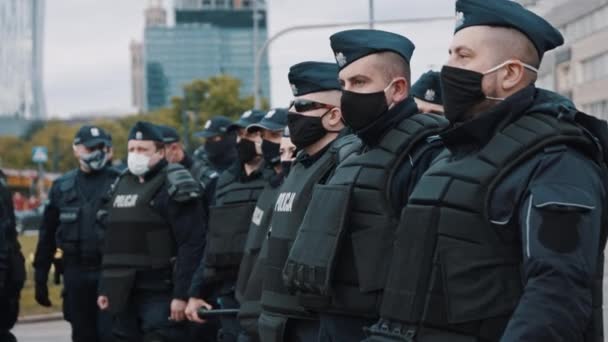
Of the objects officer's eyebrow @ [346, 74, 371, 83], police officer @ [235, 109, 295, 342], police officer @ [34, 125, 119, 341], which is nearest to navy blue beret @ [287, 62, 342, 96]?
police officer @ [235, 109, 295, 342]

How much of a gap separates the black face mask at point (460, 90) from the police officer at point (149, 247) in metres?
6.23

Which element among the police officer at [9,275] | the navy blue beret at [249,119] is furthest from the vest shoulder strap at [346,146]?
the police officer at [9,275]

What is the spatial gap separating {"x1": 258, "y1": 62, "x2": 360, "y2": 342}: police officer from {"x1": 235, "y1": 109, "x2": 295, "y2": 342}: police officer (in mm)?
501

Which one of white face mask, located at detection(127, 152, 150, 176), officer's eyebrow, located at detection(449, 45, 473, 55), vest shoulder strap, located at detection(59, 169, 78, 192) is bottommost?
vest shoulder strap, located at detection(59, 169, 78, 192)

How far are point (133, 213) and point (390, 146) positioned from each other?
18.3 ft

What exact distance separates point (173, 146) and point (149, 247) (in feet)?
6.39

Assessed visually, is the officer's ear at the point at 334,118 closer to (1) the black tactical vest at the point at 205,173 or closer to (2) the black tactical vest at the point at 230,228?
(2) the black tactical vest at the point at 230,228

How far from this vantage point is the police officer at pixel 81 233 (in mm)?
12297

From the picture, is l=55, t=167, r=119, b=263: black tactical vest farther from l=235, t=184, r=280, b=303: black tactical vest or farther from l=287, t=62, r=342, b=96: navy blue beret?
l=287, t=62, r=342, b=96: navy blue beret

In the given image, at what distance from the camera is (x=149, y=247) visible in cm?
1088

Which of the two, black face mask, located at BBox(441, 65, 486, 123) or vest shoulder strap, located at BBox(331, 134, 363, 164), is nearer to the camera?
black face mask, located at BBox(441, 65, 486, 123)

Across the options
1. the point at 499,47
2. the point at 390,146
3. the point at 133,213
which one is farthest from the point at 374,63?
the point at 133,213

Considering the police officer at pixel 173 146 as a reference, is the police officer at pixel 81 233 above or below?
below

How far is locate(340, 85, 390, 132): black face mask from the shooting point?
5.68 m
